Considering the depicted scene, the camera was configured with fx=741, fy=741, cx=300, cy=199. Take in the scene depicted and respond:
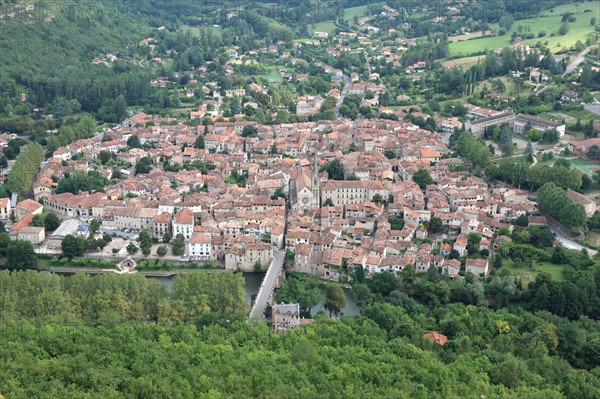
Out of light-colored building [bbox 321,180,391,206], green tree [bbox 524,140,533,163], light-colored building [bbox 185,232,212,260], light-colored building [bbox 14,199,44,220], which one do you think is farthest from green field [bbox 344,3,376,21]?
light-colored building [bbox 185,232,212,260]

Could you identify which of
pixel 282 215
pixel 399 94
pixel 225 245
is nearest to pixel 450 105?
pixel 399 94

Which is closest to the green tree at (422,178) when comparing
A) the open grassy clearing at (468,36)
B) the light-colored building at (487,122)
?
the light-colored building at (487,122)

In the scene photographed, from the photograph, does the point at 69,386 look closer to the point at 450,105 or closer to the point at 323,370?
the point at 323,370

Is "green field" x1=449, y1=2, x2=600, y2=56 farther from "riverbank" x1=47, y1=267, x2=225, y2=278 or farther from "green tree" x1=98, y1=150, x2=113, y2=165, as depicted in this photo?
"riverbank" x1=47, y1=267, x2=225, y2=278

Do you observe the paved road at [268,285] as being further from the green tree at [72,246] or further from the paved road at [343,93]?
the paved road at [343,93]

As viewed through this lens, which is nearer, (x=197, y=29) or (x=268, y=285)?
(x=268, y=285)

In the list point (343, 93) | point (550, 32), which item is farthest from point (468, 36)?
point (343, 93)

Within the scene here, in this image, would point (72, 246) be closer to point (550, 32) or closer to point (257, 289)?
point (257, 289)
